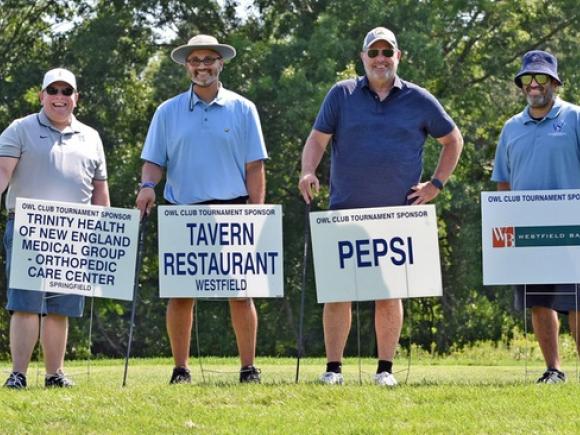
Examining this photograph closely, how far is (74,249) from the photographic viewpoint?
32.0 feet

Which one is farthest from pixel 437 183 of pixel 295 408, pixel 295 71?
pixel 295 71

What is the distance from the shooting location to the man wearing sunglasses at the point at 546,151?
9.71m

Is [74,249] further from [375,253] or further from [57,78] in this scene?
[375,253]

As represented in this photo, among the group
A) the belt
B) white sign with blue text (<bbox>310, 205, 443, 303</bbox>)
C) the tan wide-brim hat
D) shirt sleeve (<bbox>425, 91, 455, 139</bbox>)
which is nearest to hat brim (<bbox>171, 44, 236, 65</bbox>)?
the tan wide-brim hat

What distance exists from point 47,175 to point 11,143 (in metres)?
0.30

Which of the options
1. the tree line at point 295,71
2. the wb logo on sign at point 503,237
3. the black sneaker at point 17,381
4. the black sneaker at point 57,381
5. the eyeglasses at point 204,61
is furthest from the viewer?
the tree line at point 295,71

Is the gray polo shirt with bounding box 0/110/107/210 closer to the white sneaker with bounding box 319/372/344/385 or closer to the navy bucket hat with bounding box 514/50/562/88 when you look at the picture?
the white sneaker with bounding box 319/372/344/385

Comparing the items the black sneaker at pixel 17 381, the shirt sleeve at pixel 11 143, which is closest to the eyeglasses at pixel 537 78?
the shirt sleeve at pixel 11 143

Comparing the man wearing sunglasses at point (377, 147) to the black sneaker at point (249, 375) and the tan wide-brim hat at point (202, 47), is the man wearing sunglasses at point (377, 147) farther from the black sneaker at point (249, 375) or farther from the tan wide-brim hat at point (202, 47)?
the tan wide-brim hat at point (202, 47)

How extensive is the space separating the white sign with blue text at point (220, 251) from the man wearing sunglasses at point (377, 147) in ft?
1.25

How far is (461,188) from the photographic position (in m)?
31.0

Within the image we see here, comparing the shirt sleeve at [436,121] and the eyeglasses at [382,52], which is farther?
the shirt sleeve at [436,121]

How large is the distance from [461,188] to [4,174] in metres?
22.1

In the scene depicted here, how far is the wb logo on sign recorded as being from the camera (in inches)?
387
